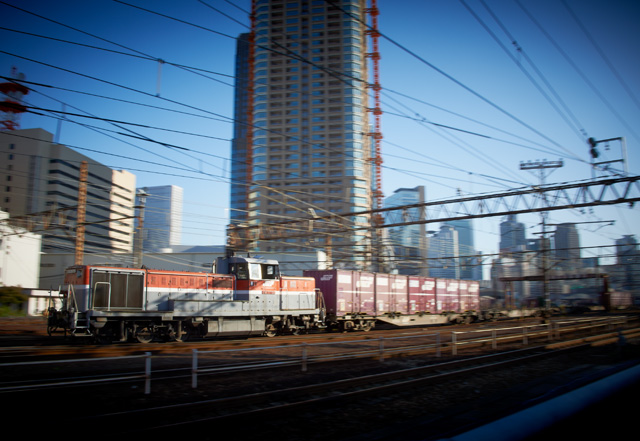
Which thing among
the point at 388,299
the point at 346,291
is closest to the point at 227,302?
the point at 346,291

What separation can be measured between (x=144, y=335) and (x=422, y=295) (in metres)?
19.2

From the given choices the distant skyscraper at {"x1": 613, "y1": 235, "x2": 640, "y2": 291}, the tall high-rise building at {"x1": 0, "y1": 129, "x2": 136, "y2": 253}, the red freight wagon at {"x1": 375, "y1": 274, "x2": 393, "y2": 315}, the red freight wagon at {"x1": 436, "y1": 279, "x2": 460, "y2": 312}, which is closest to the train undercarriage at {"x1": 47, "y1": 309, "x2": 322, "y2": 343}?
the red freight wagon at {"x1": 375, "y1": 274, "x2": 393, "y2": 315}

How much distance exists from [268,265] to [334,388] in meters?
11.8

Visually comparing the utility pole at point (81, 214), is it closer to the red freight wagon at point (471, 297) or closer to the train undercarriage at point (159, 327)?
the train undercarriage at point (159, 327)

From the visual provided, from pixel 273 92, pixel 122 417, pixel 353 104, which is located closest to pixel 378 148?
pixel 353 104

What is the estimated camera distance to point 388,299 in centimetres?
2672

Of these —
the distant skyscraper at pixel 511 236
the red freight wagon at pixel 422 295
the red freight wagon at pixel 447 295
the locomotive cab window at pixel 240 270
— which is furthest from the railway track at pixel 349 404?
the distant skyscraper at pixel 511 236

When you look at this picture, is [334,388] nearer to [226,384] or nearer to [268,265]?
[226,384]

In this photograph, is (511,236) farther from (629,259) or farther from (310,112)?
(310,112)

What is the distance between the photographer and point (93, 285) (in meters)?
16.0

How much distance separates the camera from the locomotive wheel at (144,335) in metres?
17.0

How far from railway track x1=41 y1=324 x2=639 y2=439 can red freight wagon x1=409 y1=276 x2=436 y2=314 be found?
15.3 m

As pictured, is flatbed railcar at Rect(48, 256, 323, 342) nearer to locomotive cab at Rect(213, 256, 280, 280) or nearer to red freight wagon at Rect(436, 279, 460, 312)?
locomotive cab at Rect(213, 256, 280, 280)

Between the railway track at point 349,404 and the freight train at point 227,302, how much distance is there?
906cm
